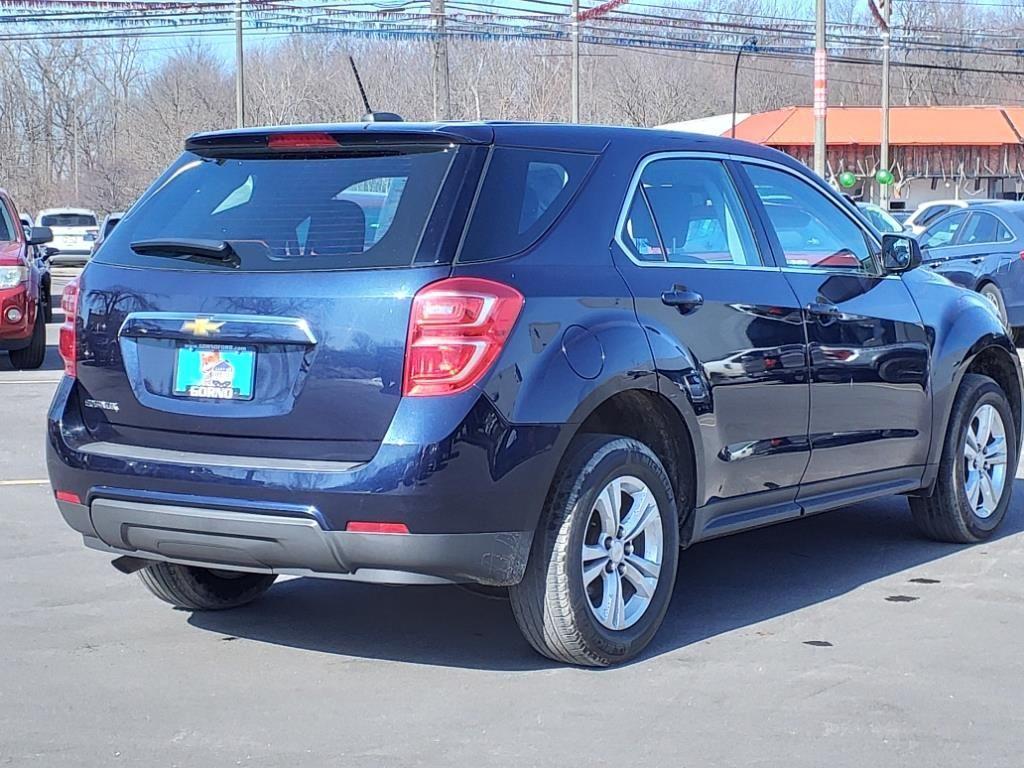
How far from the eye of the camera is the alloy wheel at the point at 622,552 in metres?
5.12

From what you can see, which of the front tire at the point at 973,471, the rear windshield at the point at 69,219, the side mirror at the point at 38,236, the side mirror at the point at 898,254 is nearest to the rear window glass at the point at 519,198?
the side mirror at the point at 898,254

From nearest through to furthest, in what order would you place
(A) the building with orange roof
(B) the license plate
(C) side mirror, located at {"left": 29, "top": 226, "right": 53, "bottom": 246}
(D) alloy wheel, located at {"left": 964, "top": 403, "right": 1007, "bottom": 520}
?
(B) the license plate, (D) alloy wheel, located at {"left": 964, "top": 403, "right": 1007, "bottom": 520}, (C) side mirror, located at {"left": 29, "top": 226, "right": 53, "bottom": 246}, (A) the building with orange roof

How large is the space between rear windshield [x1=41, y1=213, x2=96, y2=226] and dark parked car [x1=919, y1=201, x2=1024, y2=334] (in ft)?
94.4

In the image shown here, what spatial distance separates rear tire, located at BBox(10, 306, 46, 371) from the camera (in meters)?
15.3

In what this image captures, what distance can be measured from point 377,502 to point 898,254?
10.2 feet

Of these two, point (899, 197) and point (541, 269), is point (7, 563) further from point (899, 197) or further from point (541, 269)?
point (899, 197)

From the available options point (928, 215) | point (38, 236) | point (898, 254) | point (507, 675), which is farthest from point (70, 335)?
point (928, 215)

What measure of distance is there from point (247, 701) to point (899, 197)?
218ft

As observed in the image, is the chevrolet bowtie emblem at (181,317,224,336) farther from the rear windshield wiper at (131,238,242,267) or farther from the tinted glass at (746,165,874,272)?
the tinted glass at (746,165,874,272)

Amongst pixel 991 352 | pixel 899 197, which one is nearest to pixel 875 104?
pixel 899 197

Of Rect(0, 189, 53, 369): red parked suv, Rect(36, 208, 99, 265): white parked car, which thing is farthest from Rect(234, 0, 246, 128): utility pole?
Rect(0, 189, 53, 369): red parked suv

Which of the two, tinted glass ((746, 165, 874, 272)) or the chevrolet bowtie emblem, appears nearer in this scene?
the chevrolet bowtie emblem

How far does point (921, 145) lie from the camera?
66812 mm

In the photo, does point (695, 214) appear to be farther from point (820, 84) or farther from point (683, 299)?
point (820, 84)
